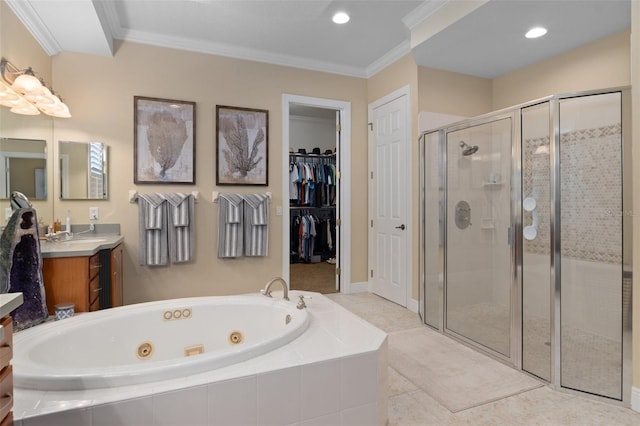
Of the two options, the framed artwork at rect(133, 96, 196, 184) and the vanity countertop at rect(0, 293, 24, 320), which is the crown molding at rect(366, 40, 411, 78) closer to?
the framed artwork at rect(133, 96, 196, 184)

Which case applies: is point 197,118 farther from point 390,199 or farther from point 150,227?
point 390,199

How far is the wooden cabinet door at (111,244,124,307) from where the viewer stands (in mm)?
2613

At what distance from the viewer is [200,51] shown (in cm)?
359

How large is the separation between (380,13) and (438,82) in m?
1.02

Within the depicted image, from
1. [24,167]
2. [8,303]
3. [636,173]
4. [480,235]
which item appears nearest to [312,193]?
[480,235]

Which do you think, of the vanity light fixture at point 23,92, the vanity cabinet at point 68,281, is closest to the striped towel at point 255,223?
the vanity cabinet at point 68,281

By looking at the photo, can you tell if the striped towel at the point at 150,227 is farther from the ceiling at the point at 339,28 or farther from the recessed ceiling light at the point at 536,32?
the recessed ceiling light at the point at 536,32

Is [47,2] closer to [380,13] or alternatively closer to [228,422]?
[380,13]

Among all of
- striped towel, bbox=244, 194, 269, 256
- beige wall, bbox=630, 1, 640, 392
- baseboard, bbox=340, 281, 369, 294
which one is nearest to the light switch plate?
striped towel, bbox=244, 194, 269, 256

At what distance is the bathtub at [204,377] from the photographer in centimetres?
119

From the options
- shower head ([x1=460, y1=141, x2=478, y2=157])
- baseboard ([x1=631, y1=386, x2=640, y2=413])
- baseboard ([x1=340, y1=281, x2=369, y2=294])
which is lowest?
baseboard ([x1=631, y1=386, x2=640, y2=413])

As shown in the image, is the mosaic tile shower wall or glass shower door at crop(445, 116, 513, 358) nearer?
the mosaic tile shower wall

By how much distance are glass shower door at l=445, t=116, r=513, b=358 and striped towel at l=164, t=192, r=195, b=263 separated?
7.89 ft

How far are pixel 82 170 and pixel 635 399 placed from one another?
4284 mm
